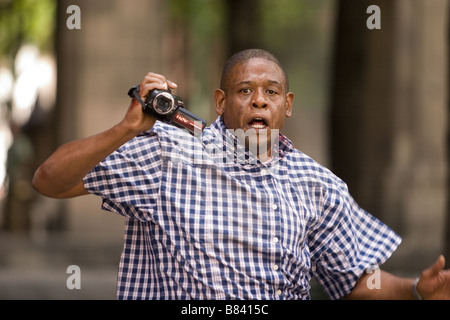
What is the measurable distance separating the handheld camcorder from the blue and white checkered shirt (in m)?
0.05

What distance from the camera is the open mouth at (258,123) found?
3211mm

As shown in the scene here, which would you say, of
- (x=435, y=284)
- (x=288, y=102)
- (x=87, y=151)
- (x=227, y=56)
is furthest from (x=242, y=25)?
(x=87, y=151)

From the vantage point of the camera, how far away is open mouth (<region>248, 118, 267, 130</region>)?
3.21 meters

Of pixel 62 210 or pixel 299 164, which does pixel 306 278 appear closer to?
pixel 299 164

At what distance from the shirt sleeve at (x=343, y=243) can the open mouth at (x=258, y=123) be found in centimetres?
34

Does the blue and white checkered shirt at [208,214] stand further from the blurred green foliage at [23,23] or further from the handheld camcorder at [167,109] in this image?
the blurred green foliage at [23,23]

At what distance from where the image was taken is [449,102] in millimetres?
7562

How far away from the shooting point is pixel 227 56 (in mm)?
13289

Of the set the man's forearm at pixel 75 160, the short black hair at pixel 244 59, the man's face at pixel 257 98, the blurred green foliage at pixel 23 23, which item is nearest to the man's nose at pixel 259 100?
the man's face at pixel 257 98

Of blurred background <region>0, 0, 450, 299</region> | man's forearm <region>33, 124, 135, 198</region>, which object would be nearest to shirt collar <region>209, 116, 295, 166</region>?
man's forearm <region>33, 124, 135, 198</region>

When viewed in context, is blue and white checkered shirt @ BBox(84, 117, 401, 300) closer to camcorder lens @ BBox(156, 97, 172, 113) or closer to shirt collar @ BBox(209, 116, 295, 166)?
shirt collar @ BBox(209, 116, 295, 166)

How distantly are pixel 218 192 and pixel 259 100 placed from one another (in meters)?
0.36

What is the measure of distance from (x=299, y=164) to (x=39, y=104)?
51.0 feet

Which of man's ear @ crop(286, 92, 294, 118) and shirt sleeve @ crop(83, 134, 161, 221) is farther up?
man's ear @ crop(286, 92, 294, 118)
